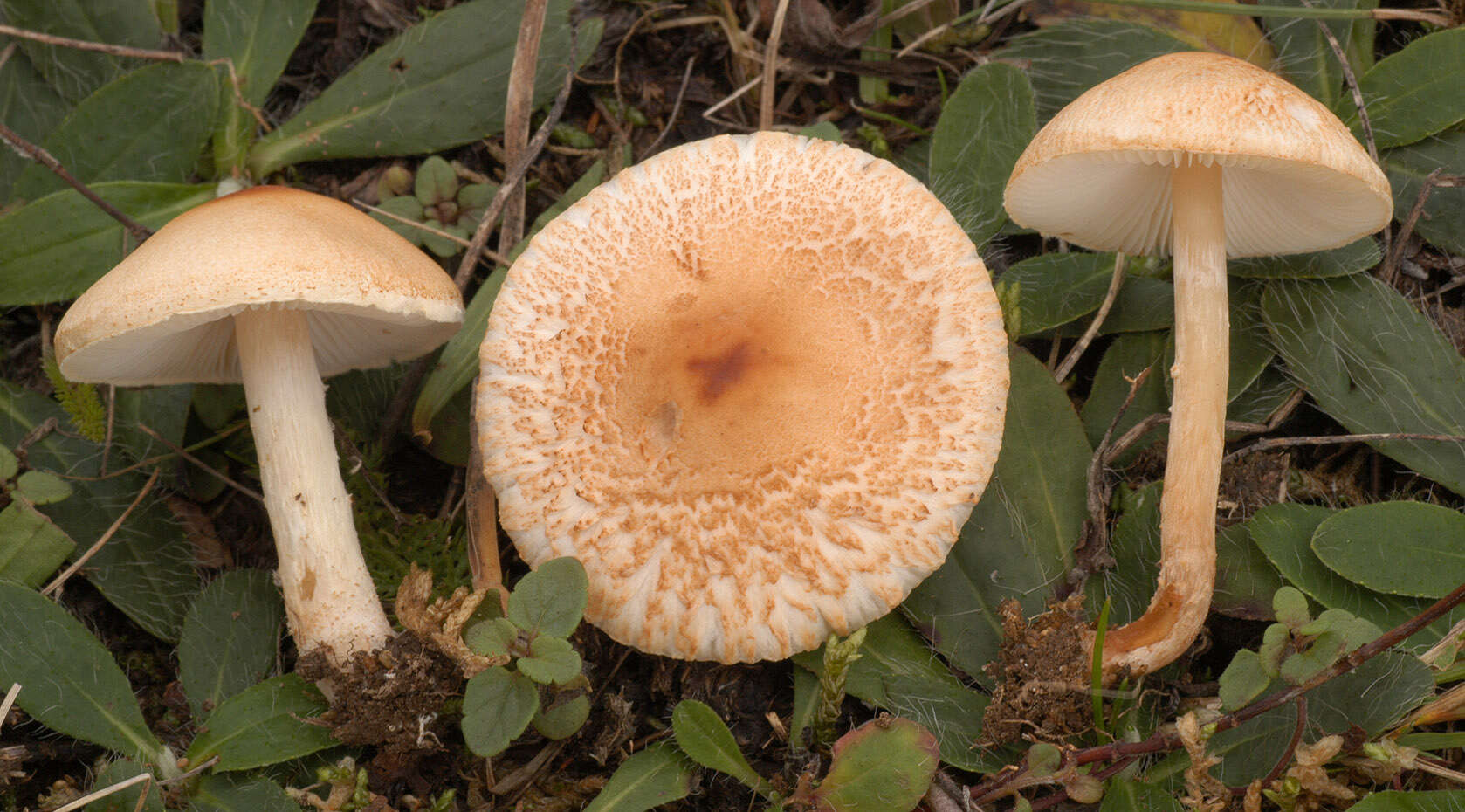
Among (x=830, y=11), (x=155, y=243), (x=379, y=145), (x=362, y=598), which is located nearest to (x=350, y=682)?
(x=362, y=598)

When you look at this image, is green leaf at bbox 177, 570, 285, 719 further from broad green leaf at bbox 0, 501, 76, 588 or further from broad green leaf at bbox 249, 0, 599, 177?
broad green leaf at bbox 249, 0, 599, 177

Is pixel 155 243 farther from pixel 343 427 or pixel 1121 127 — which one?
pixel 1121 127

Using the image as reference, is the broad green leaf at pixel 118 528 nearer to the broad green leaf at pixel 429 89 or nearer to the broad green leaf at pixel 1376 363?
the broad green leaf at pixel 429 89

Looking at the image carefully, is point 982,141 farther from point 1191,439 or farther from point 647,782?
point 647,782

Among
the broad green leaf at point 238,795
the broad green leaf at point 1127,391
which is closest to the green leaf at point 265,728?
the broad green leaf at point 238,795

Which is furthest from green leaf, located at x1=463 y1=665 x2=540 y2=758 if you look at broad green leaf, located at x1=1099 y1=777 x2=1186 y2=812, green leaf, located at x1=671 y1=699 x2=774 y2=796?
broad green leaf, located at x1=1099 y1=777 x2=1186 y2=812

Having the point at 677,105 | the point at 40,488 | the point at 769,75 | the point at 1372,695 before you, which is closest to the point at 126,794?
the point at 40,488

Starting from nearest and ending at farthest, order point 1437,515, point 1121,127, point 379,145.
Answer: point 1121,127
point 1437,515
point 379,145
